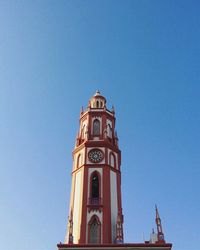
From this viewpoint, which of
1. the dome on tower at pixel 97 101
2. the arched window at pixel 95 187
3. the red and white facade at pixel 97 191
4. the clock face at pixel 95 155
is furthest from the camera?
the dome on tower at pixel 97 101

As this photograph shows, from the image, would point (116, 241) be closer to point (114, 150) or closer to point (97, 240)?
point (97, 240)

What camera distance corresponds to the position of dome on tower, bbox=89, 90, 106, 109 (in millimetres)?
48094

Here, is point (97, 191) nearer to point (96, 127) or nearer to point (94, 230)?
point (94, 230)

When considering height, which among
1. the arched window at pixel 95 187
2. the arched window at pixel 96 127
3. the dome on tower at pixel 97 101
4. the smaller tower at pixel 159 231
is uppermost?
the dome on tower at pixel 97 101

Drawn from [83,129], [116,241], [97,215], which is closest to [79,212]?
[97,215]

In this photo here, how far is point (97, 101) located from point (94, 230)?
1971 centimetres

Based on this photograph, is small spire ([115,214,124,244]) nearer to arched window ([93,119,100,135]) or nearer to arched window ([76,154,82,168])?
arched window ([76,154,82,168])

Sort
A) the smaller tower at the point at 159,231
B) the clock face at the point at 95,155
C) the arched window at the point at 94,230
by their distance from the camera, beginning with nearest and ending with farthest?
the smaller tower at the point at 159,231 → the arched window at the point at 94,230 → the clock face at the point at 95,155

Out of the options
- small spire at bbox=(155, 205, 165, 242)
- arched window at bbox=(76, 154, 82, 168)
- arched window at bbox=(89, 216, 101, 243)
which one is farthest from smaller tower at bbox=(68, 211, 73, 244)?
small spire at bbox=(155, 205, 165, 242)

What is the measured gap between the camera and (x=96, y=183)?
127 ft

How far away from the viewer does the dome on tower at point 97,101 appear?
4809 cm

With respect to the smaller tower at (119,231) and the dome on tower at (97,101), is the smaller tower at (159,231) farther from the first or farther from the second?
the dome on tower at (97,101)

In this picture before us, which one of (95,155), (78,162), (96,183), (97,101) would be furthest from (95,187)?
(97,101)

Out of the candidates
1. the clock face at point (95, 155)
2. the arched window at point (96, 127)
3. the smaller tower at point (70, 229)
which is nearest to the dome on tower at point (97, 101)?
the arched window at point (96, 127)
